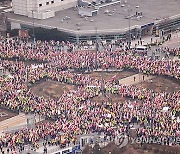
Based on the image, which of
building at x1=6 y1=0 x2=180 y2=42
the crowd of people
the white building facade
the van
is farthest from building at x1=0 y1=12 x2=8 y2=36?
the van

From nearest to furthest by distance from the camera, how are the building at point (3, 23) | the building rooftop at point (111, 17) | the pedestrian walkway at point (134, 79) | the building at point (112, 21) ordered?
the pedestrian walkway at point (134, 79) < the building at point (112, 21) < the building rooftop at point (111, 17) < the building at point (3, 23)

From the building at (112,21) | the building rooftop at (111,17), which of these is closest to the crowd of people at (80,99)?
the building at (112,21)

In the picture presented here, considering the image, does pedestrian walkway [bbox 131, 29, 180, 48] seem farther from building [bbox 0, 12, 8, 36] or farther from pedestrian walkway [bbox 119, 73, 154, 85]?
building [bbox 0, 12, 8, 36]

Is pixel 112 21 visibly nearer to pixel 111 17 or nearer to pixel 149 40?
pixel 111 17

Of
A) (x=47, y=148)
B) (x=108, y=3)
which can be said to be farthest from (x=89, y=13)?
(x=47, y=148)

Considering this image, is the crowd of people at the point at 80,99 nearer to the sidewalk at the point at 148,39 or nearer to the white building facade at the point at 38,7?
the sidewalk at the point at 148,39

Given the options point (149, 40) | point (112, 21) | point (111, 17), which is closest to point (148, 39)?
point (149, 40)
